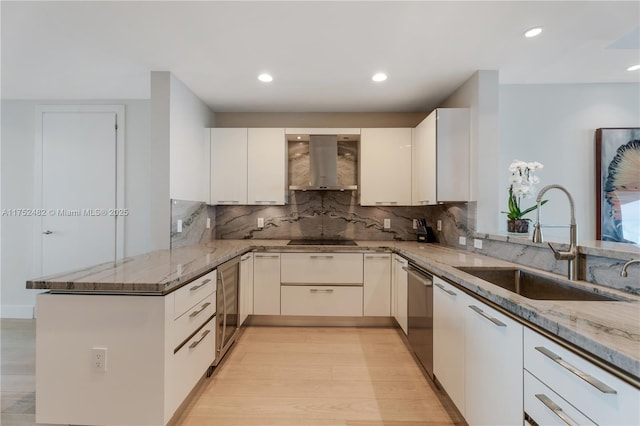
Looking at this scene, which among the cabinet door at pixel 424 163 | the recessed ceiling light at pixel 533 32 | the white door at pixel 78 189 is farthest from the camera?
the white door at pixel 78 189

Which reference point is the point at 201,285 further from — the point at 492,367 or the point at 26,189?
the point at 26,189

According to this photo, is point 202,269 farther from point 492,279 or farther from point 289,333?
point 492,279

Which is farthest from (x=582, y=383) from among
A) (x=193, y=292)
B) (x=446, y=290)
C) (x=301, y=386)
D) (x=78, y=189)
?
(x=78, y=189)

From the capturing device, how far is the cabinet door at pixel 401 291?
2568mm

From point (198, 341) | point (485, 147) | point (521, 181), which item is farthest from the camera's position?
point (485, 147)

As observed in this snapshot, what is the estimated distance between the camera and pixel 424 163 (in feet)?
9.70

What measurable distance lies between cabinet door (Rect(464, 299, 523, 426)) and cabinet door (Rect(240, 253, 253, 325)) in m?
1.95

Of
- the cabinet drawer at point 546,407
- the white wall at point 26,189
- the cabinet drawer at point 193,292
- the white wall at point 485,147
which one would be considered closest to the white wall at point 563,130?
the white wall at point 485,147

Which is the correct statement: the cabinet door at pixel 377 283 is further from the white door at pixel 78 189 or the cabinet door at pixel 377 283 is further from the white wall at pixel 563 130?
the white door at pixel 78 189

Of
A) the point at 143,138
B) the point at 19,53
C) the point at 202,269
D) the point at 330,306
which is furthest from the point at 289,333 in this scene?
the point at 19,53

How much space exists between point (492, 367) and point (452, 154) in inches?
75.7

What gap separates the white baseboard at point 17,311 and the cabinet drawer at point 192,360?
282 centimetres

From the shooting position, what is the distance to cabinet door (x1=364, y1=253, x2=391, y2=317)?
2.96 meters

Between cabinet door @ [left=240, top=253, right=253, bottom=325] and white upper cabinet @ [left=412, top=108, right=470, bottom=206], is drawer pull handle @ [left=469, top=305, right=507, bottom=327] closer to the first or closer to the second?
white upper cabinet @ [left=412, top=108, right=470, bottom=206]
